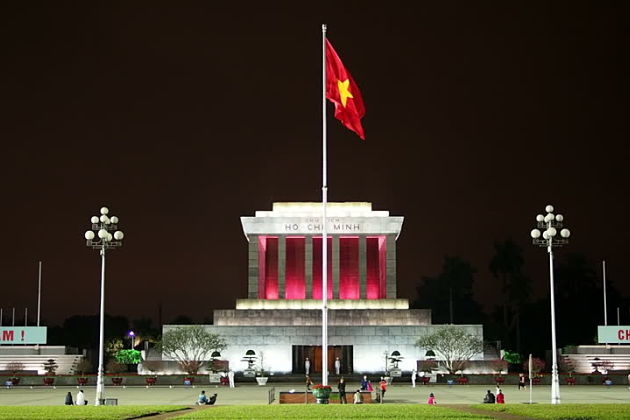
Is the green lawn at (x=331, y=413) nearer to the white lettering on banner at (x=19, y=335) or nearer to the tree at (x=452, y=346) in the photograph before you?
the tree at (x=452, y=346)

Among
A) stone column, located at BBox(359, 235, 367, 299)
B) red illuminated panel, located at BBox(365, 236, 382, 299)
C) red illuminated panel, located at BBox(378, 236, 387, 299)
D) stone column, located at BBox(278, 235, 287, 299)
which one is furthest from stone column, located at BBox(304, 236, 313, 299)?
red illuminated panel, located at BBox(378, 236, 387, 299)

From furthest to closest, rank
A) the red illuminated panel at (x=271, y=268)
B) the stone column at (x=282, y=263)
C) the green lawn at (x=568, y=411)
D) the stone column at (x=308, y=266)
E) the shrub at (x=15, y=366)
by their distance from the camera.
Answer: the red illuminated panel at (x=271, y=268)
the stone column at (x=282, y=263)
the stone column at (x=308, y=266)
the shrub at (x=15, y=366)
the green lawn at (x=568, y=411)

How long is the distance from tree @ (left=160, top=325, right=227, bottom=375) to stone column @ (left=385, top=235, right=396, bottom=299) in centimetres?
1502

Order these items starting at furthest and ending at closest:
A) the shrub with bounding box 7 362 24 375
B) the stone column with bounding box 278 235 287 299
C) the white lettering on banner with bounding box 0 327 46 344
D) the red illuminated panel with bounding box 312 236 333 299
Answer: the red illuminated panel with bounding box 312 236 333 299, the stone column with bounding box 278 235 287 299, the white lettering on banner with bounding box 0 327 46 344, the shrub with bounding box 7 362 24 375

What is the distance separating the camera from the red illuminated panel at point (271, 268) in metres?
78.1

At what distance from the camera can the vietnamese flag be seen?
3681 centimetres

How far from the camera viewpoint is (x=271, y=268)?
79.2 metres

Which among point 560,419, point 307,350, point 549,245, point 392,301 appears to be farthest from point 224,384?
point 560,419

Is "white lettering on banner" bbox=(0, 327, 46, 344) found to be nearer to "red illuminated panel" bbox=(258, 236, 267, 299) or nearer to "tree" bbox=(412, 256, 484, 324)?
"red illuminated panel" bbox=(258, 236, 267, 299)

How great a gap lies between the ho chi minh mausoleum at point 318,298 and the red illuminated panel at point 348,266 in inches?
3.4

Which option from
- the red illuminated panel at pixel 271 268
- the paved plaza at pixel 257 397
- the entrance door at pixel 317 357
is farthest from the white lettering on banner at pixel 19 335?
the entrance door at pixel 317 357

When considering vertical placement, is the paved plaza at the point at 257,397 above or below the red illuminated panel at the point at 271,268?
below

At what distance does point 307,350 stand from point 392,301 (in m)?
7.95

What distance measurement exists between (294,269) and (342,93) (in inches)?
1695
